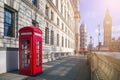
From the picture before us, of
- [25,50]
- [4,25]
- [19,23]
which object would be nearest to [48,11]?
[19,23]

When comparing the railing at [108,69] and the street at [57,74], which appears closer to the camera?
the railing at [108,69]

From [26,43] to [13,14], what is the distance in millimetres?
3143

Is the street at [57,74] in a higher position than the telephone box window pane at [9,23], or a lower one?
lower

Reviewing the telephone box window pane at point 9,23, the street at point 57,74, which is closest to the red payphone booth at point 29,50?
the street at point 57,74

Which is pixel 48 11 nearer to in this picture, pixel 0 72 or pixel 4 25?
pixel 4 25

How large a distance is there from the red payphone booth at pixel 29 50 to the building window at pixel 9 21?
198 cm

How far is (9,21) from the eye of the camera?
32.2 feet

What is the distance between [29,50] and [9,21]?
3.25m

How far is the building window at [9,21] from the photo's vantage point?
938 centimetres

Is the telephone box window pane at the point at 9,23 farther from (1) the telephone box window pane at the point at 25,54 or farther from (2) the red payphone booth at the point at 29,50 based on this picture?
(1) the telephone box window pane at the point at 25,54

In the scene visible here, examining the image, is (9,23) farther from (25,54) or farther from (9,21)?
(25,54)

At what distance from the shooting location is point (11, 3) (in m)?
9.48

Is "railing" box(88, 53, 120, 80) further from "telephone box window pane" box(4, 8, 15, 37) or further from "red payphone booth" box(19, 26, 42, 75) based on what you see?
"telephone box window pane" box(4, 8, 15, 37)

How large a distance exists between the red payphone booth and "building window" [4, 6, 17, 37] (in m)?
1.98
